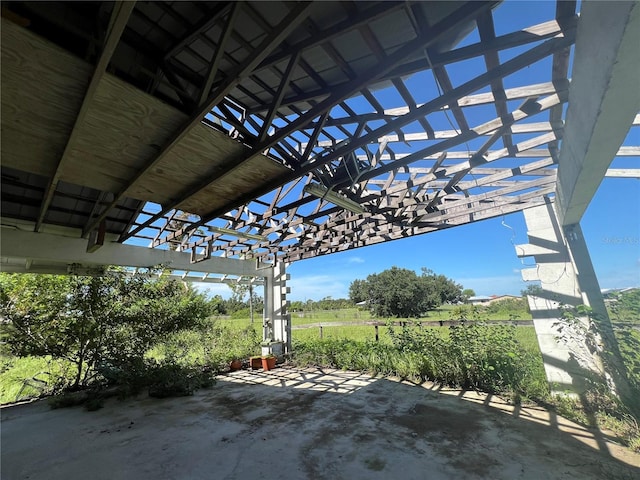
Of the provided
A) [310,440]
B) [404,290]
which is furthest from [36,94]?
A: [404,290]

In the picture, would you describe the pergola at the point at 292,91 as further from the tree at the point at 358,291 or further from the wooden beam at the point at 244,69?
the tree at the point at 358,291

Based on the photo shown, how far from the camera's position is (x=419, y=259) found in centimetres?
1520

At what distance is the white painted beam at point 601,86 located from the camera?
1182mm

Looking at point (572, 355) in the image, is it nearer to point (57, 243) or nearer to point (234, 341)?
point (234, 341)

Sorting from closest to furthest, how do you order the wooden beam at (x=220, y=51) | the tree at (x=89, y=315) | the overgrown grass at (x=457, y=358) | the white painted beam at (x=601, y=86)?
the white painted beam at (x=601, y=86) → the wooden beam at (x=220, y=51) → the overgrown grass at (x=457, y=358) → the tree at (x=89, y=315)

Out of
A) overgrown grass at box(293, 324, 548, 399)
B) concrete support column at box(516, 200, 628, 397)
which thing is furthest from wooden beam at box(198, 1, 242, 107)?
overgrown grass at box(293, 324, 548, 399)

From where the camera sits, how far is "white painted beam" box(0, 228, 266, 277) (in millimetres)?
4443

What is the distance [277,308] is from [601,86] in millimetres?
7949

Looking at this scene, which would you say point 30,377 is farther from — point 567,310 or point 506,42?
point 567,310

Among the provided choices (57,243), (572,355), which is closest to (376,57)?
(572,355)

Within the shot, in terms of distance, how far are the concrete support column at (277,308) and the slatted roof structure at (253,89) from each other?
5156 mm

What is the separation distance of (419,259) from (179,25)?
15197 mm

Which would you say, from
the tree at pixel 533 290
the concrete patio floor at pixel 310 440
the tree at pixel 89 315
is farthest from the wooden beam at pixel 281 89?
the tree at pixel 89 315

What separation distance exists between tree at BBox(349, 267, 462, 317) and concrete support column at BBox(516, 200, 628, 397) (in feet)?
39.5
